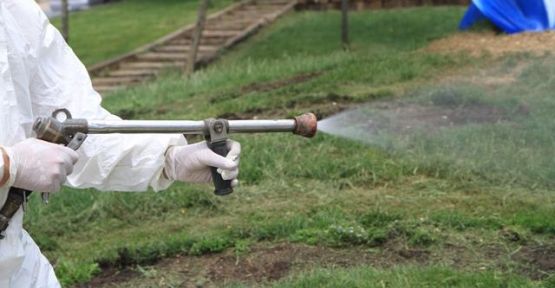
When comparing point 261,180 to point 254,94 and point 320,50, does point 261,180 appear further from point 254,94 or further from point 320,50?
point 320,50

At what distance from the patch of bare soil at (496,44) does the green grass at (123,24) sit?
568 centimetres

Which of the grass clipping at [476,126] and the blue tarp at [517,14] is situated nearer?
the grass clipping at [476,126]

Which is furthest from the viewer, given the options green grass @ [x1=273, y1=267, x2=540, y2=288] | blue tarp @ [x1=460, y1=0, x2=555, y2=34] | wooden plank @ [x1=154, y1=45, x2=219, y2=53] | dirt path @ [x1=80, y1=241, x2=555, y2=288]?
wooden plank @ [x1=154, y1=45, x2=219, y2=53]

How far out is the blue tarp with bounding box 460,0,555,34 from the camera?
11.5m

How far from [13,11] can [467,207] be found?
352 cm

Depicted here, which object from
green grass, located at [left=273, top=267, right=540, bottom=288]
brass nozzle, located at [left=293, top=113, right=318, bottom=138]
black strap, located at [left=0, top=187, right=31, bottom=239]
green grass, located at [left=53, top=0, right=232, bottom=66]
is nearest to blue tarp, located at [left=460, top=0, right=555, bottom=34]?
green grass, located at [left=53, top=0, right=232, bottom=66]

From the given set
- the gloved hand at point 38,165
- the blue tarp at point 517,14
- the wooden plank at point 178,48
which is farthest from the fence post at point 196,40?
the gloved hand at point 38,165

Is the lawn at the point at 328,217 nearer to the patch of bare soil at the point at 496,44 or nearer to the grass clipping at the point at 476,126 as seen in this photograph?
the grass clipping at the point at 476,126

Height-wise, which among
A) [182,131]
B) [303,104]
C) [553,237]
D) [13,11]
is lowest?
[303,104]

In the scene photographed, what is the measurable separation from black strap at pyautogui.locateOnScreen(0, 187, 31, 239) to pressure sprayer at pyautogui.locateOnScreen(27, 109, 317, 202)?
15 cm

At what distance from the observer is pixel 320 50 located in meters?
12.5

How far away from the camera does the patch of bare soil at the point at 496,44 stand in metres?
9.95

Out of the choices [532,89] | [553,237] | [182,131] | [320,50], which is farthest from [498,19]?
[182,131]

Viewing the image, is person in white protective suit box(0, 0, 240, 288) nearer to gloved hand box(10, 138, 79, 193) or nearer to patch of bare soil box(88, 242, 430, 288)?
gloved hand box(10, 138, 79, 193)
